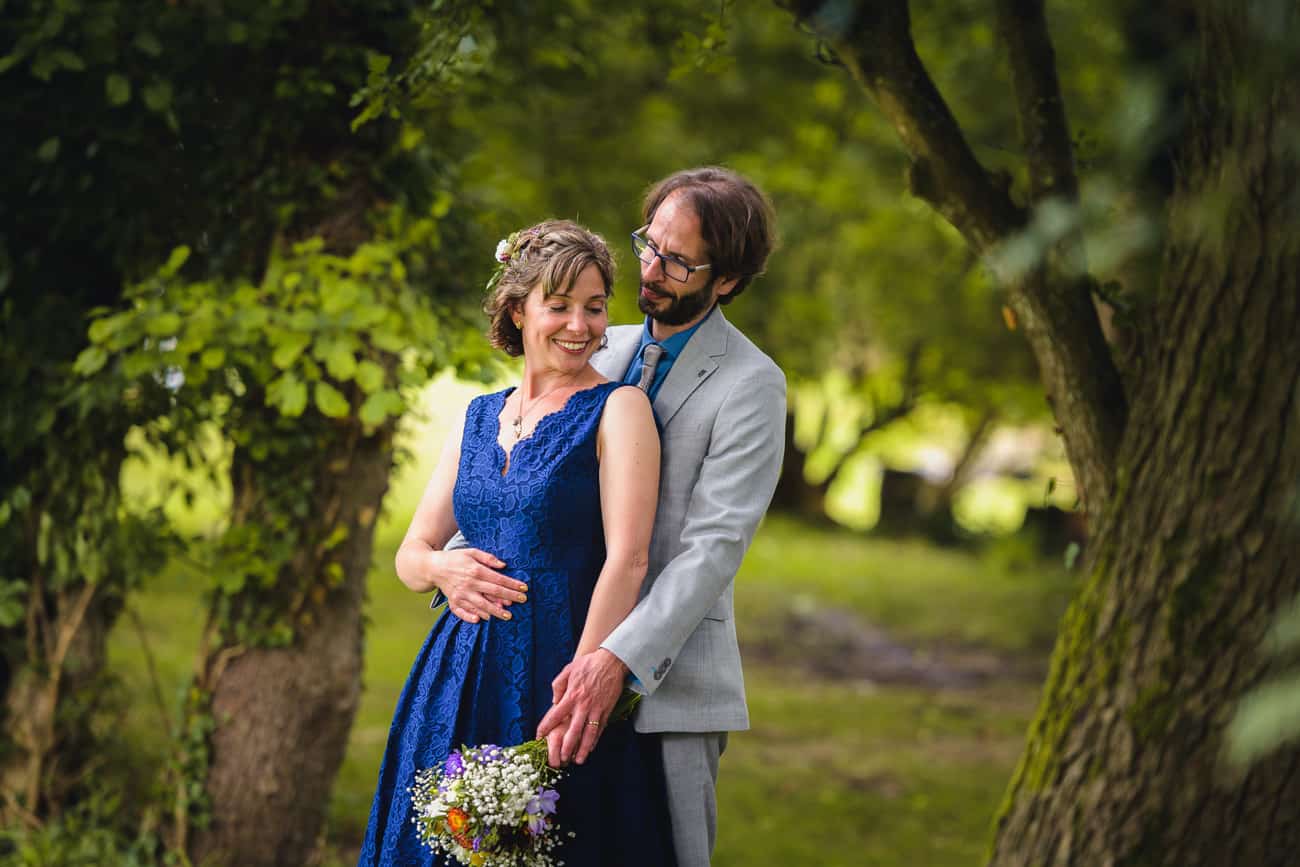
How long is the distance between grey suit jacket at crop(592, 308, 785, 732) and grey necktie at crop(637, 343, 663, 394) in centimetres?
4

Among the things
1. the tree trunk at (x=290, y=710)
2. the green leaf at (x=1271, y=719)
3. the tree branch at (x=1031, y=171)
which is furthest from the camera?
the tree trunk at (x=290, y=710)

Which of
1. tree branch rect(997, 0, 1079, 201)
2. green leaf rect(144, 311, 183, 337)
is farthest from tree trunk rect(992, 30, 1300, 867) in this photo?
green leaf rect(144, 311, 183, 337)

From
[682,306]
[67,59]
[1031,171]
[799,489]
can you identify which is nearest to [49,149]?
[67,59]

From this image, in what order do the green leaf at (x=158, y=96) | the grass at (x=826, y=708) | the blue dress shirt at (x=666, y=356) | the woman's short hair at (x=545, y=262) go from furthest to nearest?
1. the grass at (x=826, y=708)
2. the green leaf at (x=158, y=96)
3. the blue dress shirt at (x=666, y=356)
4. the woman's short hair at (x=545, y=262)

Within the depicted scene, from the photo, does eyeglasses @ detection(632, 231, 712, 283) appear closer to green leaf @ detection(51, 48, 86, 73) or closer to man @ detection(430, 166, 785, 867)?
man @ detection(430, 166, 785, 867)

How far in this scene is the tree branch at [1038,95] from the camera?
3.00 metres

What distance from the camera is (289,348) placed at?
3.66m

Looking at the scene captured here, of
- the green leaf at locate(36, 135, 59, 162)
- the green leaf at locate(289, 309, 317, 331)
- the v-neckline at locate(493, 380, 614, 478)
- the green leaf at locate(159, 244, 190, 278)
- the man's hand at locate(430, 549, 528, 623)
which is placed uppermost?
the green leaf at locate(36, 135, 59, 162)

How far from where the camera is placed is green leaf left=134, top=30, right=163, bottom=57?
12.1ft

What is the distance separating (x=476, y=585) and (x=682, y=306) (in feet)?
2.24

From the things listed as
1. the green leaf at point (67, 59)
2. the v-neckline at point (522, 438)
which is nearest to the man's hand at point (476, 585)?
the v-neckline at point (522, 438)

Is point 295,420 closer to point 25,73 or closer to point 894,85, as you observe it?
point 25,73

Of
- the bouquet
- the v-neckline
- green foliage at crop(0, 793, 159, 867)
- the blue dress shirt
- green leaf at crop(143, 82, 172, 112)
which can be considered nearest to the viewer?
the bouquet

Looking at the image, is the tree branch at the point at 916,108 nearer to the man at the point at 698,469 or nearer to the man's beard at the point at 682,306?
the man at the point at 698,469
